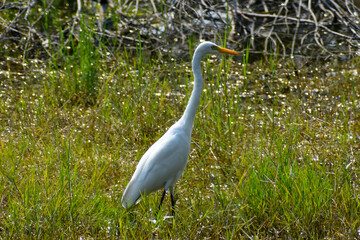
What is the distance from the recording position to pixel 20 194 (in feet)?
9.46

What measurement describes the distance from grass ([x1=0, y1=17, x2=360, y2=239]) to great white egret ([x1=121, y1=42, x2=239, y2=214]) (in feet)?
0.30

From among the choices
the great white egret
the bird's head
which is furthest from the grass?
the bird's head

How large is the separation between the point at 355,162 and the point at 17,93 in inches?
107

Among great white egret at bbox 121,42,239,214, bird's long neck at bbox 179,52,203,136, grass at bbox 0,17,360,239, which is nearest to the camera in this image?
grass at bbox 0,17,360,239

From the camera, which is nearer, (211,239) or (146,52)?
(211,239)

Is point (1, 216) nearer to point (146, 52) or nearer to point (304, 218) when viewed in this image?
point (304, 218)

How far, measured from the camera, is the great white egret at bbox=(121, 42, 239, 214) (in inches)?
115

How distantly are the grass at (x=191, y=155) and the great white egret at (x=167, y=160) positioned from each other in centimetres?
9

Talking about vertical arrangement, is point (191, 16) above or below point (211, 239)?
above

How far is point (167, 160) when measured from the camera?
117 inches

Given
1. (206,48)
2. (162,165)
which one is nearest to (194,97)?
(206,48)

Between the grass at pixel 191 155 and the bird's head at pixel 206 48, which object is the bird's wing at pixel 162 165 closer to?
the grass at pixel 191 155

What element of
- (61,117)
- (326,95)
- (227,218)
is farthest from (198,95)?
(326,95)

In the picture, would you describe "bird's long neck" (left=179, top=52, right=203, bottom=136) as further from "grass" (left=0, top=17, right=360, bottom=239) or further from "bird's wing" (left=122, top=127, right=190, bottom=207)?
"grass" (left=0, top=17, right=360, bottom=239)
